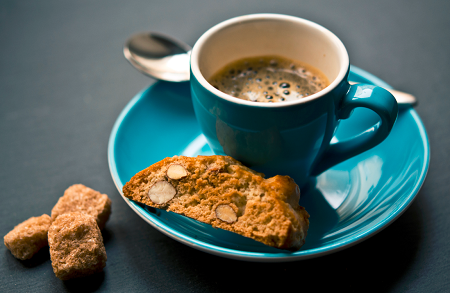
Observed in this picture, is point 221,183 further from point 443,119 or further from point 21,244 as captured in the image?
point 443,119

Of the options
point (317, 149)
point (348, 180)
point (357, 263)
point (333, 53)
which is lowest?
point (357, 263)

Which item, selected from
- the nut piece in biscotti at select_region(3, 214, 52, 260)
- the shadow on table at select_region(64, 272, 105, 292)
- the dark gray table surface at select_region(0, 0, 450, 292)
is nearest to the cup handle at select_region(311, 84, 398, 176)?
the dark gray table surface at select_region(0, 0, 450, 292)

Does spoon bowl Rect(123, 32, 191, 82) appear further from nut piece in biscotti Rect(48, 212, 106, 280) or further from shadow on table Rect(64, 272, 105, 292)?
shadow on table Rect(64, 272, 105, 292)

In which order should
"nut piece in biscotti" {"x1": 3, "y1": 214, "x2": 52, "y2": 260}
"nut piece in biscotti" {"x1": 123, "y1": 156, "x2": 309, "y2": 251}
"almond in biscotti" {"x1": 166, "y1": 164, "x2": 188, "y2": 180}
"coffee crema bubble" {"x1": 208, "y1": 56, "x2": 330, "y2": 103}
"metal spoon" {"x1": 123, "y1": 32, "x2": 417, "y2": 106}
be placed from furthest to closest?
"metal spoon" {"x1": 123, "y1": 32, "x2": 417, "y2": 106} < "coffee crema bubble" {"x1": 208, "y1": 56, "x2": 330, "y2": 103} < "nut piece in biscotti" {"x1": 3, "y1": 214, "x2": 52, "y2": 260} < "almond in biscotti" {"x1": 166, "y1": 164, "x2": 188, "y2": 180} < "nut piece in biscotti" {"x1": 123, "y1": 156, "x2": 309, "y2": 251}

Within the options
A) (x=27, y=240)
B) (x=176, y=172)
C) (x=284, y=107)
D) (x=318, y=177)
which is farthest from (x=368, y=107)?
(x=27, y=240)

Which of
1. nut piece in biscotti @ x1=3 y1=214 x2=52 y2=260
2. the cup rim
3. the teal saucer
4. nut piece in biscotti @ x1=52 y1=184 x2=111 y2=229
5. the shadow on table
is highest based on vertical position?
the cup rim

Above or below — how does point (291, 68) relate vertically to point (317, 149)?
above

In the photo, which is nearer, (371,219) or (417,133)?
(371,219)

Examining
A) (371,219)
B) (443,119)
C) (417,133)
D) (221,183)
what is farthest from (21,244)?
(443,119)
